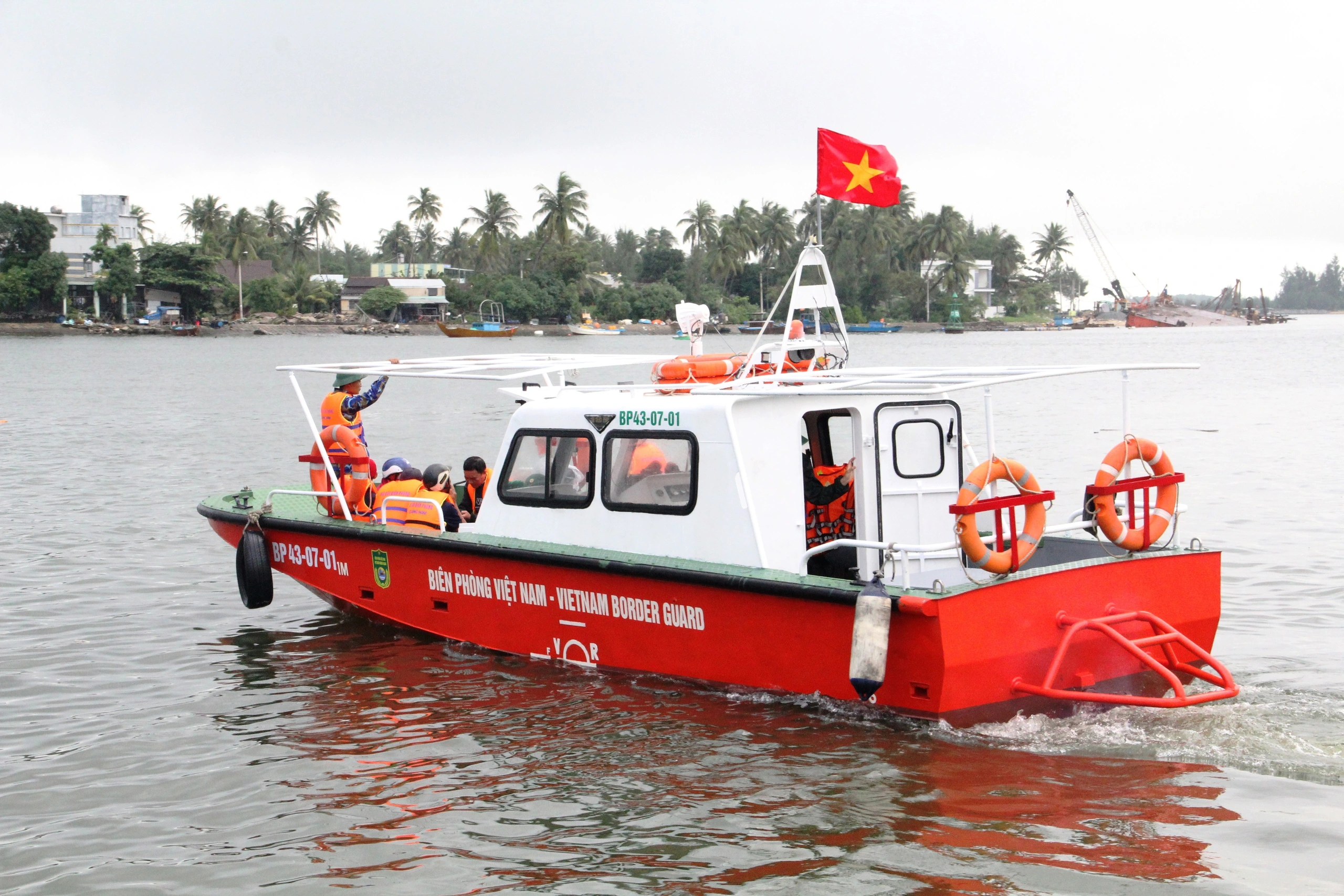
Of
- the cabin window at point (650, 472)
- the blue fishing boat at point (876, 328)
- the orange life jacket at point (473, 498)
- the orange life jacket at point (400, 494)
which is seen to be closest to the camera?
the cabin window at point (650, 472)

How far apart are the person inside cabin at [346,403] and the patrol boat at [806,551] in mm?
435

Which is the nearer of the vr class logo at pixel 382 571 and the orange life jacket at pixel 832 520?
the orange life jacket at pixel 832 520

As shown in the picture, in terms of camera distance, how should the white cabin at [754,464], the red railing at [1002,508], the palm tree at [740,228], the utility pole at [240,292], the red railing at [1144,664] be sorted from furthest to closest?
1. the utility pole at [240,292]
2. the palm tree at [740,228]
3. the white cabin at [754,464]
4. the red railing at [1144,664]
5. the red railing at [1002,508]

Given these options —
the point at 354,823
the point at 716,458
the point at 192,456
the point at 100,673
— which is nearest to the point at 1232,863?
the point at 716,458

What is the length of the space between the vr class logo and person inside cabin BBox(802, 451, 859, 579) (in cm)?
365

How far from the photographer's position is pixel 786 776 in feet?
22.8

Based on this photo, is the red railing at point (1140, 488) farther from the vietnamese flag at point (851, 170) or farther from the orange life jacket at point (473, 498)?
the orange life jacket at point (473, 498)

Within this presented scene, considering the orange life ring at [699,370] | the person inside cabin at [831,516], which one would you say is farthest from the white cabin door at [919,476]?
the orange life ring at [699,370]

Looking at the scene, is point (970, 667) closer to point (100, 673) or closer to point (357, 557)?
point (357, 557)

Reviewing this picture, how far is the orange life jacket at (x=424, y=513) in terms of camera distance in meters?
9.59

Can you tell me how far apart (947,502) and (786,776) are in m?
2.26

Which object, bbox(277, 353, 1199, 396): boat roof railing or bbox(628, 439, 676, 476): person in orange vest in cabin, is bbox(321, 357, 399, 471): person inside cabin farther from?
bbox(628, 439, 676, 476): person in orange vest in cabin

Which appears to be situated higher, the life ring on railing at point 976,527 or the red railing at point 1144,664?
the life ring on railing at point 976,527

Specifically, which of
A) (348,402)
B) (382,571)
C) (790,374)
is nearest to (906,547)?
(790,374)
